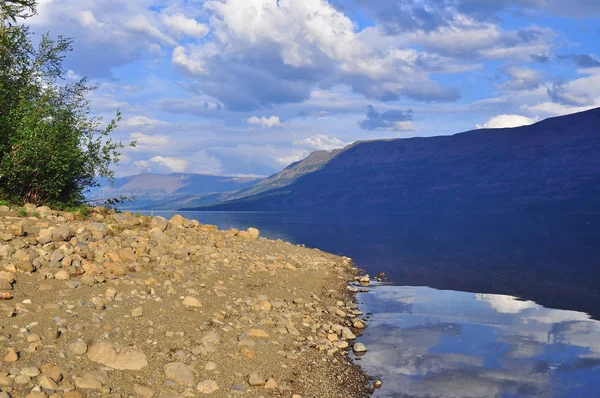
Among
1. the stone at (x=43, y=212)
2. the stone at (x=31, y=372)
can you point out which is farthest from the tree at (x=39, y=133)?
the stone at (x=31, y=372)

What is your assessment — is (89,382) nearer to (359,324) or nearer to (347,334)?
(347,334)

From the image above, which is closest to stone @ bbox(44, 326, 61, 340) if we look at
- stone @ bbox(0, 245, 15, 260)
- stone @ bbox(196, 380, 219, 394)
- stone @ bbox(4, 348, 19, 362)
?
stone @ bbox(4, 348, 19, 362)

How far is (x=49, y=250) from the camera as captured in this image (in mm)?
15125

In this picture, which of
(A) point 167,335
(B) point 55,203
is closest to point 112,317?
(A) point 167,335

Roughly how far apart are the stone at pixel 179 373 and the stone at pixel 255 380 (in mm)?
1424

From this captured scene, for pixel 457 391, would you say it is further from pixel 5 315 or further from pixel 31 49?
pixel 31 49

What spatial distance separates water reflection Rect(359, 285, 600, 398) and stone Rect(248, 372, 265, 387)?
3352mm

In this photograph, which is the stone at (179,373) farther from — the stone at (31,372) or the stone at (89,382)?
the stone at (31,372)

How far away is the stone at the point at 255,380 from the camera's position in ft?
36.1

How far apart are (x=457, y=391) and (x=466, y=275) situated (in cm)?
2334

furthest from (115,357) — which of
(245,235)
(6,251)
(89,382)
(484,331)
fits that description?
(245,235)

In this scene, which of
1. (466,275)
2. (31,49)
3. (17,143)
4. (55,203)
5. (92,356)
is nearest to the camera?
(92,356)

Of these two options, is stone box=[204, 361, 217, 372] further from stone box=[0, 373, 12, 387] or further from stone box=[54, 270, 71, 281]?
stone box=[54, 270, 71, 281]

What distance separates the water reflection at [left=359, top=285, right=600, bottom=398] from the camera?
12812mm
